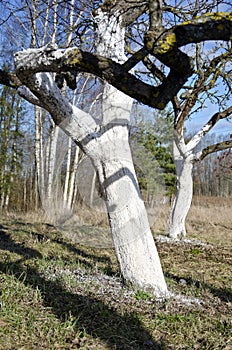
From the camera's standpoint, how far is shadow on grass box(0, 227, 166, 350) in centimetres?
274

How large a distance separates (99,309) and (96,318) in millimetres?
185

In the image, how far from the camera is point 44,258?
520 centimetres

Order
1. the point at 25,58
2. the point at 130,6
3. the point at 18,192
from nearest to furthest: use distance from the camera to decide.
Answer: the point at 25,58 < the point at 130,6 < the point at 18,192

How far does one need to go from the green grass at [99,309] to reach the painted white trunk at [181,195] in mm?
2965

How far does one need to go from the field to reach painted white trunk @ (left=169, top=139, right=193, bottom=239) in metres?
2.49

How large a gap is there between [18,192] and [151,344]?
12.6 metres

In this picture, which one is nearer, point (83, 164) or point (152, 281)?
point (152, 281)

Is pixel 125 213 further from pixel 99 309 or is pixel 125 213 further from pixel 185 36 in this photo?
pixel 185 36

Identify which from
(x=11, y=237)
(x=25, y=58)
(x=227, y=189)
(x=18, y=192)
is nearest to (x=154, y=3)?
(x=25, y=58)

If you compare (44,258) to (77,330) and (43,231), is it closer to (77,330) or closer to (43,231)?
(77,330)

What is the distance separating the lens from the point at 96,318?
3.09 meters

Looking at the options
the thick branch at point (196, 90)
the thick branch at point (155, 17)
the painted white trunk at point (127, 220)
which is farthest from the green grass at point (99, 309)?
the thick branch at point (196, 90)

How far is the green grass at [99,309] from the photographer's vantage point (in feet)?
8.93

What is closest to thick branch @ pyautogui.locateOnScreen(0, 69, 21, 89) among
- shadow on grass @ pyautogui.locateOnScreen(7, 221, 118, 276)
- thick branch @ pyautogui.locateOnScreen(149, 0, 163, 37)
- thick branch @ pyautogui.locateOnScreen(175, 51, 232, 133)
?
thick branch @ pyautogui.locateOnScreen(149, 0, 163, 37)
